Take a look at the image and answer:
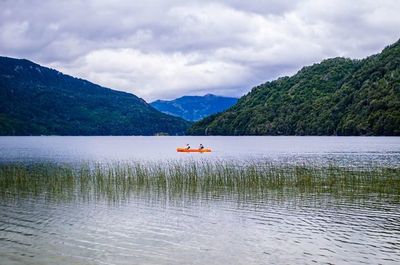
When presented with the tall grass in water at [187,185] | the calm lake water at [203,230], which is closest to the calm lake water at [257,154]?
the tall grass in water at [187,185]

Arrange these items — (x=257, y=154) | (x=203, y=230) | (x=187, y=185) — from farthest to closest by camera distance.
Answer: (x=257, y=154) < (x=187, y=185) < (x=203, y=230)

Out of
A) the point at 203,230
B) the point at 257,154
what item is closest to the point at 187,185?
the point at 203,230

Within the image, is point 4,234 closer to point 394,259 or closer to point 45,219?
point 45,219

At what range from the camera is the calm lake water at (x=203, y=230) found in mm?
15406

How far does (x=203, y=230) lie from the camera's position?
63.4 feet

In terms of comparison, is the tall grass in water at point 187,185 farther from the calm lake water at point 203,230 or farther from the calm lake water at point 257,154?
the calm lake water at point 257,154

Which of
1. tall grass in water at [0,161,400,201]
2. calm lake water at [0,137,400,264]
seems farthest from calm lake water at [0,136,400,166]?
calm lake water at [0,137,400,264]

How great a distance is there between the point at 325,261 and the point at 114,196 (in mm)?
16505

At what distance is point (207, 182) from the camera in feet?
107

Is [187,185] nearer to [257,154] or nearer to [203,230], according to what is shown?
[203,230]

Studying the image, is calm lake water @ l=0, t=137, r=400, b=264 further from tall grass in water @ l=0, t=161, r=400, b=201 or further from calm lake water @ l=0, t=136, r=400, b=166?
calm lake water @ l=0, t=136, r=400, b=166

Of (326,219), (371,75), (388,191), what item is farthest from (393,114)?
(326,219)

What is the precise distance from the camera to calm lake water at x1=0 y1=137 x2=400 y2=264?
Answer: 15.4m

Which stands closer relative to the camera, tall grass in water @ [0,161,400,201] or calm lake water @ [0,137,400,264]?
calm lake water @ [0,137,400,264]
